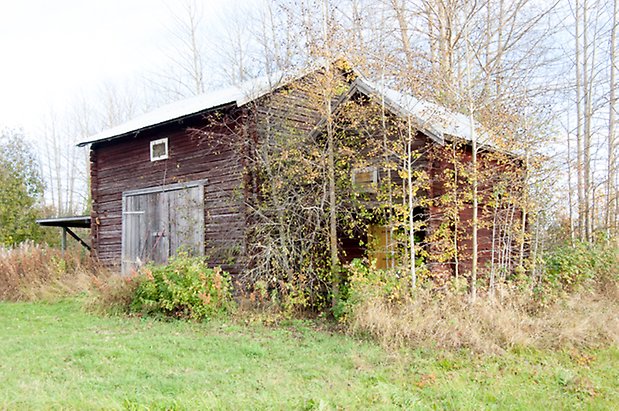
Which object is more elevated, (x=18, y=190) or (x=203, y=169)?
(x=203, y=169)

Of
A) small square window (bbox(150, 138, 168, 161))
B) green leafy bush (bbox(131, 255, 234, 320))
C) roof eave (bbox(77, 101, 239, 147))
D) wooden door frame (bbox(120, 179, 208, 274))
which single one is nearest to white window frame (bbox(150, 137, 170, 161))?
small square window (bbox(150, 138, 168, 161))

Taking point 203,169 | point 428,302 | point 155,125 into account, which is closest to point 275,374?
point 428,302

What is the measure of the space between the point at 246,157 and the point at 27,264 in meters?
7.51

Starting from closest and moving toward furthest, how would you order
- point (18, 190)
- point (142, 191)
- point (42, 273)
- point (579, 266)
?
point (579, 266) < point (142, 191) < point (42, 273) < point (18, 190)

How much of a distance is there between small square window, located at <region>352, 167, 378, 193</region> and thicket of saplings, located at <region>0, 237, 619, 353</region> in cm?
160

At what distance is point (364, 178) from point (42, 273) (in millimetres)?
9437

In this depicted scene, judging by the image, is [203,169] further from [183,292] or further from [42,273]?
[42,273]

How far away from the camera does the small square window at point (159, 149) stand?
13.2 meters

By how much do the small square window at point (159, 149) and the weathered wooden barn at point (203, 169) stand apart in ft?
0.09

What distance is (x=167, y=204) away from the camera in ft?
42.4

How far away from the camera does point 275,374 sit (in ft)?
19.9

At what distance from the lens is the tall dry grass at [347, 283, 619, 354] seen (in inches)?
287

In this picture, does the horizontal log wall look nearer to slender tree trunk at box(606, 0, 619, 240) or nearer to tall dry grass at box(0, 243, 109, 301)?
tall dry grass at box(0, 243, 109, 301)

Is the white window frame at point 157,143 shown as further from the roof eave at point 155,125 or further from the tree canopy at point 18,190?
the tree canopy at point 18,190
